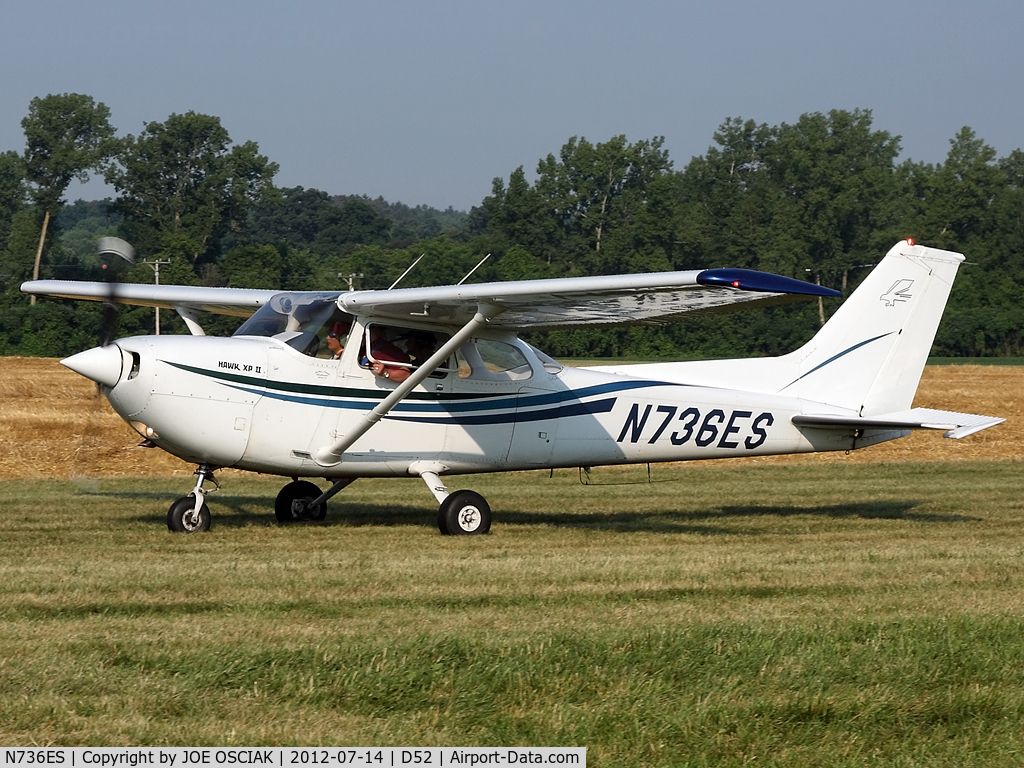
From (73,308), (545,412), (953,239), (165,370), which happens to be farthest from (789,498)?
(953,239)

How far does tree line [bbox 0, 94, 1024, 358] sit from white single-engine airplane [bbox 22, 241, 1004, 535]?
43.8m

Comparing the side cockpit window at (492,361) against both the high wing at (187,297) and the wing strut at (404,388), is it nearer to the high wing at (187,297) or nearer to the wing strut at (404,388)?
the wing strut at (404,388)

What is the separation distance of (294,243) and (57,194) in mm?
55704

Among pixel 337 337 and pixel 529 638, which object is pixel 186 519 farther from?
pixel 529 638

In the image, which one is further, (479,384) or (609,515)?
(609,515)

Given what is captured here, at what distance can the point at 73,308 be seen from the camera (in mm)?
50469

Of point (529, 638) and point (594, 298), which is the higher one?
point (594, 298)

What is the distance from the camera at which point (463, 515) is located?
1156 cm

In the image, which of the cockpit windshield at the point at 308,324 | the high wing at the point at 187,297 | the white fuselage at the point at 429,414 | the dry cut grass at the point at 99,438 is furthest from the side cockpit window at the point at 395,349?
the dry cut grass at the point at 99,438

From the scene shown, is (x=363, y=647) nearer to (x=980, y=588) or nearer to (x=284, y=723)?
(x=284, y=723)

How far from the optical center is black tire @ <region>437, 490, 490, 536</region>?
37.8ft

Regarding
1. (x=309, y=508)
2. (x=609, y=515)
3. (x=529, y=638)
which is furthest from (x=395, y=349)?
(x=529, y=638)

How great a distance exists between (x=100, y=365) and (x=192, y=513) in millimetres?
1621

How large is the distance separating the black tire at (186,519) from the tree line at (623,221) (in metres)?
44.5
